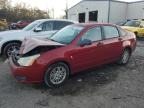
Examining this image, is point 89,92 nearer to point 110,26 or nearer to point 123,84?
point 123,84

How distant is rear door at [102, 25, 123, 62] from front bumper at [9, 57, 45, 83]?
227cm

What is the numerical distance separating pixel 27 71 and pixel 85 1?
3357 cm

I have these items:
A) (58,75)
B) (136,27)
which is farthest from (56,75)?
(136,27)

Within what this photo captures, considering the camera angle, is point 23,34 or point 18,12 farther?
point 18,12

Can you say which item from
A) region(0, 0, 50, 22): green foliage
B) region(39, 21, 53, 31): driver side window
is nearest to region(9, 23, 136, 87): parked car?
region(39, 21, 53, 31): driver side window

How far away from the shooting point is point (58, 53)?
5.52 meters

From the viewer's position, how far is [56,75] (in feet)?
18.5

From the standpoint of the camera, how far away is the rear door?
22.2 feet

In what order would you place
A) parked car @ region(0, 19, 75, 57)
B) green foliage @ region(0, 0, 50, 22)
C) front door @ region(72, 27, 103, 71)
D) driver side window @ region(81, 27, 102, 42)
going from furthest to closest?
green foliage @ region(0, 0, 50, 22) < parked car @ region(0, 19, 75, 57) < driver side window @ region(81, 27, 102, 42) < front door @ region(72, 27, 103, 71)

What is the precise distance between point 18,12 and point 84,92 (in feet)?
157

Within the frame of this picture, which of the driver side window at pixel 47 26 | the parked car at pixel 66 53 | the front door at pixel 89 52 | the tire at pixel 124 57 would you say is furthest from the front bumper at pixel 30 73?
the driver side window at pixel 47 26

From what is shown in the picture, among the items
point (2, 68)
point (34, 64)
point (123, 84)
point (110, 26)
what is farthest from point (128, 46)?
point (2, 68)

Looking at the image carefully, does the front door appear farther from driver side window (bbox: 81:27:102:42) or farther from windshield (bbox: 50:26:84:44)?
windshield (bbox: 50:26:84:44)

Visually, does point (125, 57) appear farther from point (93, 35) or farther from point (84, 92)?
point (84, 92)
